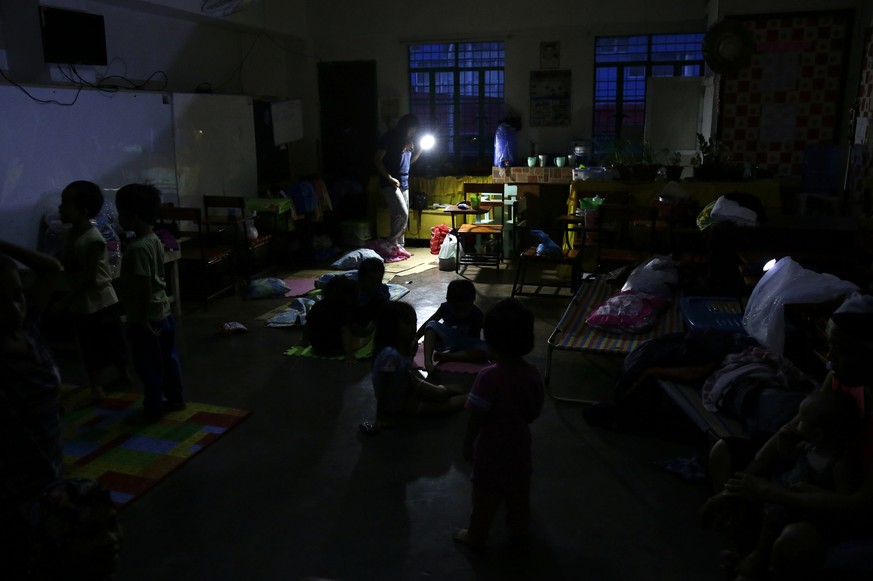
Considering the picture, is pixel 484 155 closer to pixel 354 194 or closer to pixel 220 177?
pixel 354 194

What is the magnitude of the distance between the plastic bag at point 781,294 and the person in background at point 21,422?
331cm

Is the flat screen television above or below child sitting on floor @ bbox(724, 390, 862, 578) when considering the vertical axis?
above

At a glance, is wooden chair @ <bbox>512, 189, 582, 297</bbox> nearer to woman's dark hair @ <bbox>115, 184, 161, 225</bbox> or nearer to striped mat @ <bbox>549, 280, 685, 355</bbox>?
striped mat @ <bbox>549, 280, 685, 355</bbox>

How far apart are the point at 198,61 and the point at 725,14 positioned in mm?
6066

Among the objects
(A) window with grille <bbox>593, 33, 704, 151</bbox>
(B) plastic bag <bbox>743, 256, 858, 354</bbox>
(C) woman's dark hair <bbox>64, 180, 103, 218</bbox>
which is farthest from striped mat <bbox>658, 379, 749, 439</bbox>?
(A) window with grille <bbox>593, 33, 704, 151</bbox>

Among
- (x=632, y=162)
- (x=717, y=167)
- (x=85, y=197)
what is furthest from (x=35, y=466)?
(x=632, y=162)

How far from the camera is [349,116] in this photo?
33.1 ft

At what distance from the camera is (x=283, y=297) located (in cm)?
712

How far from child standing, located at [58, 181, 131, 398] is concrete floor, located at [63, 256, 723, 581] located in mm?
581

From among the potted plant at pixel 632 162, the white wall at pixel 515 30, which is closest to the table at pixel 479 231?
the potted plant at pixel 632 162

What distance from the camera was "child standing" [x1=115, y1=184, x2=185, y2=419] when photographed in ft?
12.3

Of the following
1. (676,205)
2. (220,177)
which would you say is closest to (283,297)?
(220,177)

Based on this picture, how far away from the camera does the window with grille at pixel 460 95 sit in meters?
9.73

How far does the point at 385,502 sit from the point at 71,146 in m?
4.53
